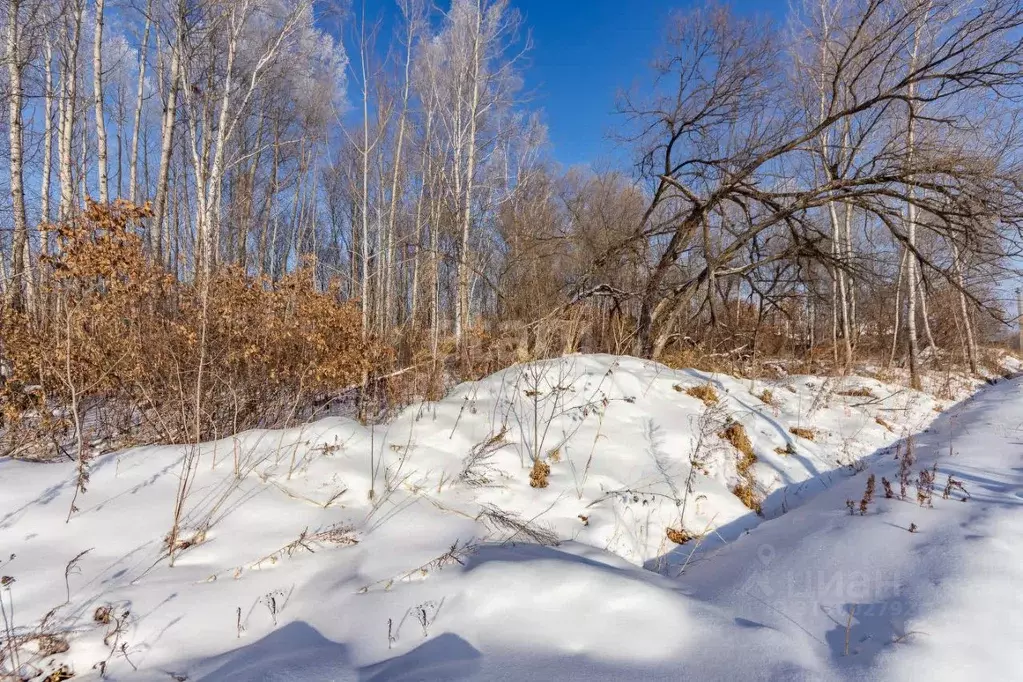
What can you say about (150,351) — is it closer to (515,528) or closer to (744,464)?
(515,528)

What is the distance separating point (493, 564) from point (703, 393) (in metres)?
3.84

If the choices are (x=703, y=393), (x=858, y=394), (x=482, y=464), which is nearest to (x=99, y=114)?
(x=482, y=464)

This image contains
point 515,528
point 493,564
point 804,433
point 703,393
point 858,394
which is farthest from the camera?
point 858,394

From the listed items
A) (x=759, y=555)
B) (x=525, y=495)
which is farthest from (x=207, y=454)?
(x=759, y=555)

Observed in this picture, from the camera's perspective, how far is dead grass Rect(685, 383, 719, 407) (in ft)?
16.3

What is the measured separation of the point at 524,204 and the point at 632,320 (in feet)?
19.5

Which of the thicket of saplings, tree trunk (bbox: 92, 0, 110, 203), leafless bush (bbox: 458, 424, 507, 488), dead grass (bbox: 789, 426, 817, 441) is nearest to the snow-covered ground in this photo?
leafless bush (bbox: 458, 424, 507, 488)

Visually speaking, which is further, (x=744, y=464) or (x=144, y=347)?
(x=744, y=464)

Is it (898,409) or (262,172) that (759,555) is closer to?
(898,409)

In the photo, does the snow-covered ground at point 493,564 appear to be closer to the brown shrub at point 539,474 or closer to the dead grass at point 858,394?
the brown shrub at point 539,474

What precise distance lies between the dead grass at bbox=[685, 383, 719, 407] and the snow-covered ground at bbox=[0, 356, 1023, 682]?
3.54 ft

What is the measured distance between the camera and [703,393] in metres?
5.14

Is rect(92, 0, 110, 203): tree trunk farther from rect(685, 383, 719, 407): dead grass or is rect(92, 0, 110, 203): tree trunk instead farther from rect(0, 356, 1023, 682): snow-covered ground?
rect(685, 383, 719, 407): dead grass

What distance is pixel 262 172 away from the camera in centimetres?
1794
